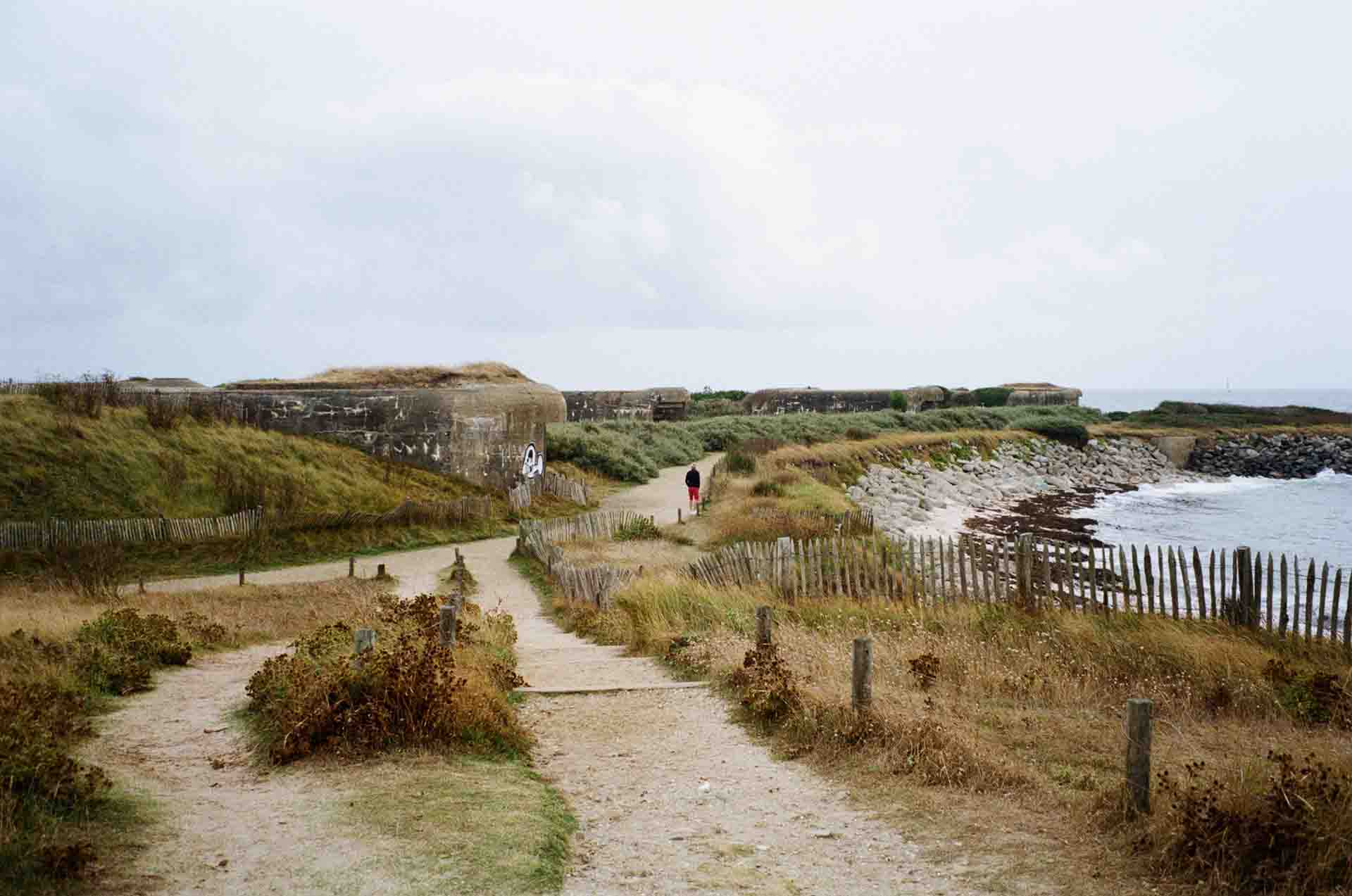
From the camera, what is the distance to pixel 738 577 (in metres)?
15.7

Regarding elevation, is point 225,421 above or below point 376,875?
above

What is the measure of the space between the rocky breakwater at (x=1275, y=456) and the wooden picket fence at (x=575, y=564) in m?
45.9

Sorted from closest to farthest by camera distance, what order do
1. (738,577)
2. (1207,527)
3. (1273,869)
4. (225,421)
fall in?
(1273,869), (738,577), (225,421), (1207,527)

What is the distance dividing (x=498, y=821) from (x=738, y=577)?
9.86 m

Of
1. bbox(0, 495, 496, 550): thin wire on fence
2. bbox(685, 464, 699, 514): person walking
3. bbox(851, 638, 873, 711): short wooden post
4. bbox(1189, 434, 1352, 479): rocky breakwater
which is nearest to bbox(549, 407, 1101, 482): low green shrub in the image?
bbox(685, 464, 699, 514): person walking

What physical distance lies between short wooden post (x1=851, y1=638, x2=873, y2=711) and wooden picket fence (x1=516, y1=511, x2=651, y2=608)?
7.49 metres

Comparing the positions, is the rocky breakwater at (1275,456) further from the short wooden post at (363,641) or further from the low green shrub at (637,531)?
the short wooden post at (363,641)

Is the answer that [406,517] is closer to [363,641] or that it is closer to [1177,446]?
[363,641]

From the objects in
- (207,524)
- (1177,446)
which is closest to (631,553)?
(207,524)

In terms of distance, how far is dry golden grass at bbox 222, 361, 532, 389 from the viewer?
3156 centimetres

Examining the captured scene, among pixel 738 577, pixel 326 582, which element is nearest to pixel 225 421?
pixel 326 582

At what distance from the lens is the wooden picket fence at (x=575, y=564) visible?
15695 mm

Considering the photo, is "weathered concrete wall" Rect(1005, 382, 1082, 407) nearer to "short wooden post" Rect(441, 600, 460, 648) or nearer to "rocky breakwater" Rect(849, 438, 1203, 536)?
"rocky breakwater" Rect(849, 438, 1203, 536)

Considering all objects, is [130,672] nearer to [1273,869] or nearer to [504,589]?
[504,589]
